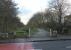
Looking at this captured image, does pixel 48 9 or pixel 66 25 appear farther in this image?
pixel 66 25

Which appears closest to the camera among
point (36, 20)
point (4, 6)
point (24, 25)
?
point (4, 6)

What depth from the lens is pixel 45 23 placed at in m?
56.0

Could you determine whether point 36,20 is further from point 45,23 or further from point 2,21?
point 2,21

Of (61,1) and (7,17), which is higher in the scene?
(61,1)

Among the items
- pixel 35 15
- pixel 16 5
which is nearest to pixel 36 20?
pixel 35 15

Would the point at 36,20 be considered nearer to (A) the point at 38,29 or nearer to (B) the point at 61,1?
(A) the point at 38,29

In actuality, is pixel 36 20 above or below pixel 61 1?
below

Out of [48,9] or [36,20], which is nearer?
[48,9]

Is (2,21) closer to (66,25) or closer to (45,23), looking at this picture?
(45,23)

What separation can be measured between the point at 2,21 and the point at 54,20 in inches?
691

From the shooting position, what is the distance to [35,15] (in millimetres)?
58219

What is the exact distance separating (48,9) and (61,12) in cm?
337

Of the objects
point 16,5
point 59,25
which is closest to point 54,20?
point 59,25

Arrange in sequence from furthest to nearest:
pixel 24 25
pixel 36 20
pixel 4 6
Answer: pixel 36 20, pixel 24 25, pixel 4 6
